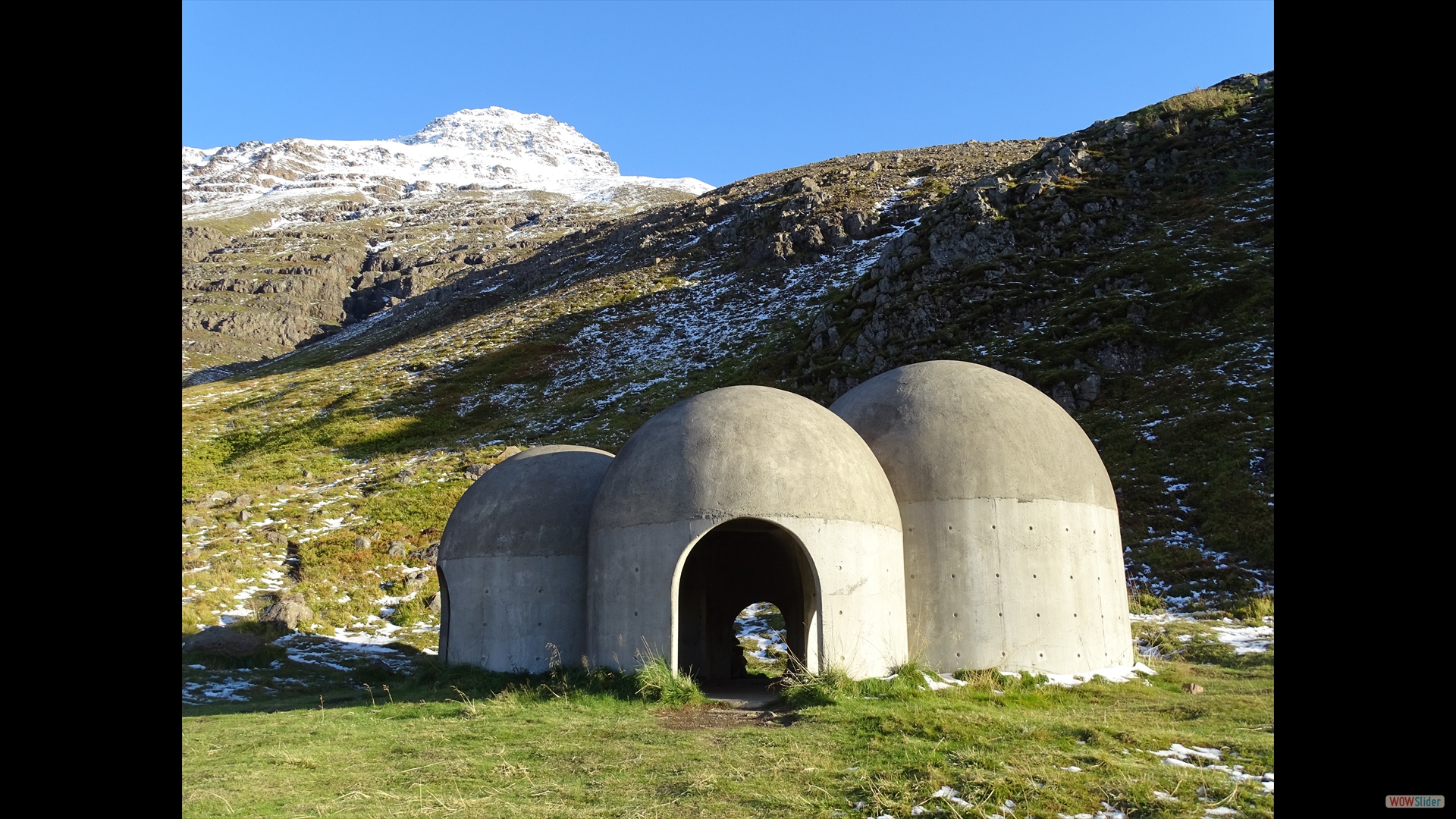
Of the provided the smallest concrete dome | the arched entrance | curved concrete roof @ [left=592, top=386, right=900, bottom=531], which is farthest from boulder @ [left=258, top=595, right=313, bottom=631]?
curved concrete roof @ [left=592, top=386, right=900, bottom=531]

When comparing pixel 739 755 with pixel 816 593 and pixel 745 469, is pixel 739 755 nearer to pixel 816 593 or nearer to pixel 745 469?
pixel 816 593

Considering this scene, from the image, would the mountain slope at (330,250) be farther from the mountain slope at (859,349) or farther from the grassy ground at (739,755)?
the grassy ground at (739,755)

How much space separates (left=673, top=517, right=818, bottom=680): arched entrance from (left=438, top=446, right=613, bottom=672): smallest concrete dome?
2.31 meters

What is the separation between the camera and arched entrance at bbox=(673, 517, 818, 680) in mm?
18828

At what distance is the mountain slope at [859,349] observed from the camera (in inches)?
1141

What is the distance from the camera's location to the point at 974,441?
15.7 meters

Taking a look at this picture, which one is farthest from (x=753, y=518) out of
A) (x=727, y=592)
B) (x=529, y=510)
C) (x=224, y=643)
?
(x=224, y=643)

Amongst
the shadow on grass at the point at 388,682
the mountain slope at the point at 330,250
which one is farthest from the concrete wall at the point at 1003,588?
the mountain slope at the point at 330,250

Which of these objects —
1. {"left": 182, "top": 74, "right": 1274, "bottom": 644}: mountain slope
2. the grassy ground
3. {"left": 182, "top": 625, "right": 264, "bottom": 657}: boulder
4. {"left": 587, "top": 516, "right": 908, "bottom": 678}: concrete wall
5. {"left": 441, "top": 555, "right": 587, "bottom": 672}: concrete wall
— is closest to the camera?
the grassy ground

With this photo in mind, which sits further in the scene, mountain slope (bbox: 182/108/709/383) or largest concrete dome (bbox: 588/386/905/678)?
mountain slope (bbox: 182/108/709/383)

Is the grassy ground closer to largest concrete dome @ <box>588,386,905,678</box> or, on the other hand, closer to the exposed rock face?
largest concrete dome @ <box>588,386,905,678</box>

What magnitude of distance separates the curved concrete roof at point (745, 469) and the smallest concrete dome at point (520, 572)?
2.20 meters

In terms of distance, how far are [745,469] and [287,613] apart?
1442cm
